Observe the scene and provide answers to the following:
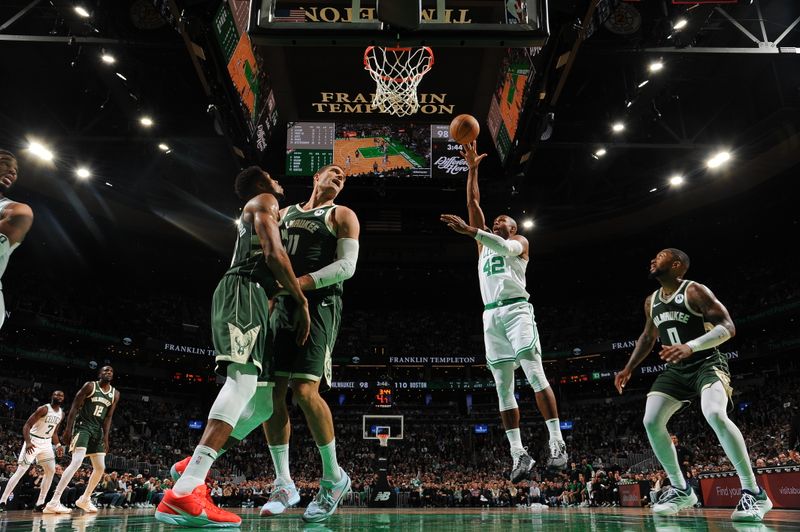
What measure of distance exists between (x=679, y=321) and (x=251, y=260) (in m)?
3.94

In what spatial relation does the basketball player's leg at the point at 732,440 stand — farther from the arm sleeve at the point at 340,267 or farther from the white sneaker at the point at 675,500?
the arm sleeve at the point at 340,267

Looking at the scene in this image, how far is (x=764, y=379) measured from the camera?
2862cm

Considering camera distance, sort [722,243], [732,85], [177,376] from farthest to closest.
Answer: [177,376] < [722,243] < [732,85]

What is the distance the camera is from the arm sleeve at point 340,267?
4148mm

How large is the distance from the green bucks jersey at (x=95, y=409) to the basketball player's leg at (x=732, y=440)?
323 inches

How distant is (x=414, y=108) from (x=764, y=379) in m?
26.2

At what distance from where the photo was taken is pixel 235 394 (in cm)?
352

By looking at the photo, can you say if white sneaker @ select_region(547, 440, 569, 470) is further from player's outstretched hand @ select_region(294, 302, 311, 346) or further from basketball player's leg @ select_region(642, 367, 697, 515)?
player's outstretched hand @ select_region(294, 302, 311, 346)

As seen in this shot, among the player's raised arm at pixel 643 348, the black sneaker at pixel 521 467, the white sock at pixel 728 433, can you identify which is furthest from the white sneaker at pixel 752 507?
the black sneaker at pixel 521 467

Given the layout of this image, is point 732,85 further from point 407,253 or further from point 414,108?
point 407,253

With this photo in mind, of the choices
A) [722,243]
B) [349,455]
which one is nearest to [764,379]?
[722,243]

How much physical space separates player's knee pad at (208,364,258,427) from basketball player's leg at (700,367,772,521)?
12.3 ft

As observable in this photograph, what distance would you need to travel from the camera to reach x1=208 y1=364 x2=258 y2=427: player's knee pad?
11.4 feet

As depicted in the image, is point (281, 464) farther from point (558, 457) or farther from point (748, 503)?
point (748, 503)
